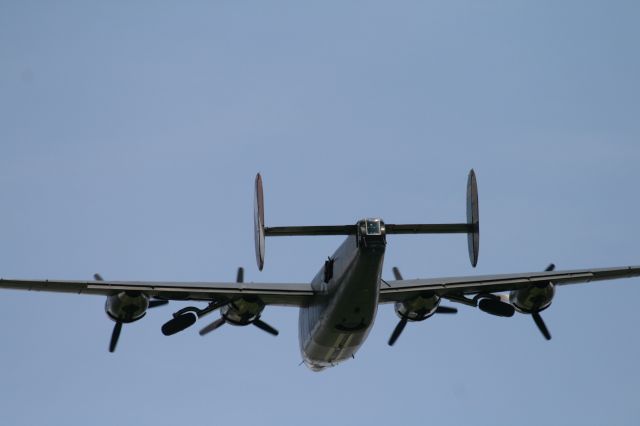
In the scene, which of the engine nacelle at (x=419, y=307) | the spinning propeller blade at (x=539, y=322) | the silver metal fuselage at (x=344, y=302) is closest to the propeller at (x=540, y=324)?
the spinning propeller blade at (x=539, y=322)

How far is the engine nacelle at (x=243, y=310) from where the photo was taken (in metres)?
41.9

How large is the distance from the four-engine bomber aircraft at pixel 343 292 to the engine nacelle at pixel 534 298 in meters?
0.04

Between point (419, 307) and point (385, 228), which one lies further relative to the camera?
point (419, 307)

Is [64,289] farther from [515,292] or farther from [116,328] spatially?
[515,292]

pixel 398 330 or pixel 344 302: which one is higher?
pixel 398 330

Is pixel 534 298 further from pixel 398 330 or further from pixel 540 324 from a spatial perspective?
pixel 398 330

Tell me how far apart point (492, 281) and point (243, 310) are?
1080cm

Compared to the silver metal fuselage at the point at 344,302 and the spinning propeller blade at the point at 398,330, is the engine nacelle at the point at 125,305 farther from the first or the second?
the spinning propeller blade at the point at 398,330

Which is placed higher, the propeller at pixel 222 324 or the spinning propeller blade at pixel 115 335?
the propeller at pixel 222 324

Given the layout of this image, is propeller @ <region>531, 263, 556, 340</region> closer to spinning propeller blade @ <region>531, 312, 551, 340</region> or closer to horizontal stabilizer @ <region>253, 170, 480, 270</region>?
spinning propeller blade @ <region>531, 312, 551, 340</region>

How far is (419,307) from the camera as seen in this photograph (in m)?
44.1

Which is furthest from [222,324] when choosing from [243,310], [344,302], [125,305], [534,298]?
[534,298]

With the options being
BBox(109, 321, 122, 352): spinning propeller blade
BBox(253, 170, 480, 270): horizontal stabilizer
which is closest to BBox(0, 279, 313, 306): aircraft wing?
BBox(109, 321, 122, 352): spinning propeller blade

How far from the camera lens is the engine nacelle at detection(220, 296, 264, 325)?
41938 millimetres
